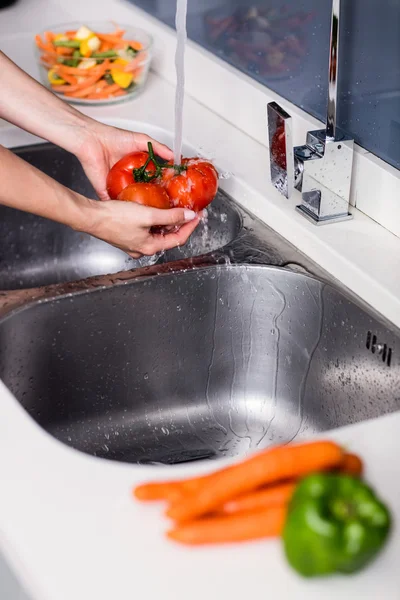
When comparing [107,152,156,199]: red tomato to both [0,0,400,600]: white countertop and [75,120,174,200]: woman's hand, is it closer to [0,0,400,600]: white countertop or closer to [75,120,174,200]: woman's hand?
[75,120,174,200]: woman's hand

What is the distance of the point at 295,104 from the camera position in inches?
62.6

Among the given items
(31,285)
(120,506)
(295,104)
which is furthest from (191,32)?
(120,506)

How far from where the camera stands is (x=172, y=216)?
1381 mm

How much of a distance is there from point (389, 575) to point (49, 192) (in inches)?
29.5

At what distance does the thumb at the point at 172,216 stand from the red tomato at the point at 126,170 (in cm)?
10

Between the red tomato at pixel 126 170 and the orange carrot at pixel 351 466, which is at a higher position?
the orange carrot at pixel 351 466

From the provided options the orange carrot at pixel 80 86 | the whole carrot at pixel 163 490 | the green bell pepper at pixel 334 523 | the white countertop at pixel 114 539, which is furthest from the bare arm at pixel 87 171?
the green bell pepper at pixel 334 523

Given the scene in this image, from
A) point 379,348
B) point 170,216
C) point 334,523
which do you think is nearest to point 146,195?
point 170,216

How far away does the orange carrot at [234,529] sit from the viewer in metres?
0.81

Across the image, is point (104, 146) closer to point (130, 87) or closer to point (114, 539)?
point (130, 87)

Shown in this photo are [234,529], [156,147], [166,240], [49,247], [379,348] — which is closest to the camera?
[234,529]

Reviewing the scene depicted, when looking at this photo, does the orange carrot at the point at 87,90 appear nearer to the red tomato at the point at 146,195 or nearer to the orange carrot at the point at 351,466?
the red tomato at the point at 146,195

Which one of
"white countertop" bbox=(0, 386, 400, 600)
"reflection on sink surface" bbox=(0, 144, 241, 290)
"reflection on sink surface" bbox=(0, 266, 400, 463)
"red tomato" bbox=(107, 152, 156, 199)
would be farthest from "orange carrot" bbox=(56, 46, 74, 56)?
"white countertop" bbox=(0, 386, 400, 600)

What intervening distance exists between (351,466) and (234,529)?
116 millimetres
